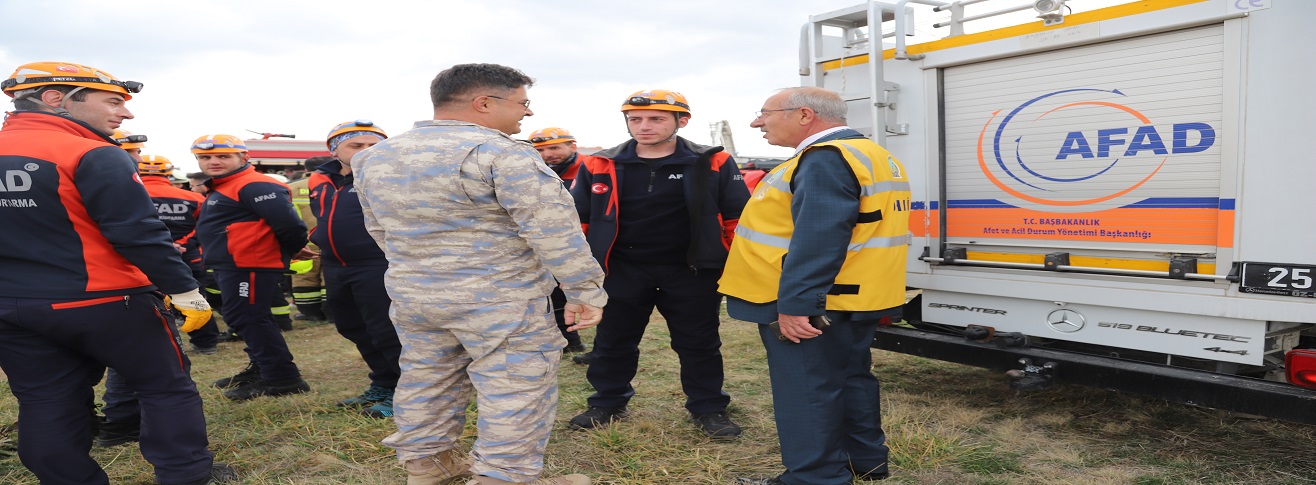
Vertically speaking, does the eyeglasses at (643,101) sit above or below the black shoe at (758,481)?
above

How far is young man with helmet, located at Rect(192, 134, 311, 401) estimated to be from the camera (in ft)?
16.9

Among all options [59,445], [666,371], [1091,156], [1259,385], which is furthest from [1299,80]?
[59,445]

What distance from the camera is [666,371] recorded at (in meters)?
5.75

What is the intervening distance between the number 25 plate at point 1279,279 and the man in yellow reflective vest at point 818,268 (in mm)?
1463

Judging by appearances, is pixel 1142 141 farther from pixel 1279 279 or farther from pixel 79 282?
pixel 79 282

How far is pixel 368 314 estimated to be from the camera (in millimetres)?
4441

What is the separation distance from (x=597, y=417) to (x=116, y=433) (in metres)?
2.51

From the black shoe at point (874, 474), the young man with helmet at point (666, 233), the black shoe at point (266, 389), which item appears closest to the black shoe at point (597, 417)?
the young man with helmet at point (666, 233)

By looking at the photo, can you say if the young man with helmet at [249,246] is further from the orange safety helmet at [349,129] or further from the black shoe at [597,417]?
the black shoe at [597,417]

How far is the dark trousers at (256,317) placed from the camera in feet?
16.9

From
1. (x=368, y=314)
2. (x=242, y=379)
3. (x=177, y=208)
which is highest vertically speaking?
(x=177, y=208)

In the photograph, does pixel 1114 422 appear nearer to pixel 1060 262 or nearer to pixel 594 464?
pixel 1060 262

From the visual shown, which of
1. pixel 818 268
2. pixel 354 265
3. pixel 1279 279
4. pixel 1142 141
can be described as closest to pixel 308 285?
pixel 354 265

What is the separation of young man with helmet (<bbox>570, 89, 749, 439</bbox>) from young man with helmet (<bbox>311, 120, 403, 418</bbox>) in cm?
115
